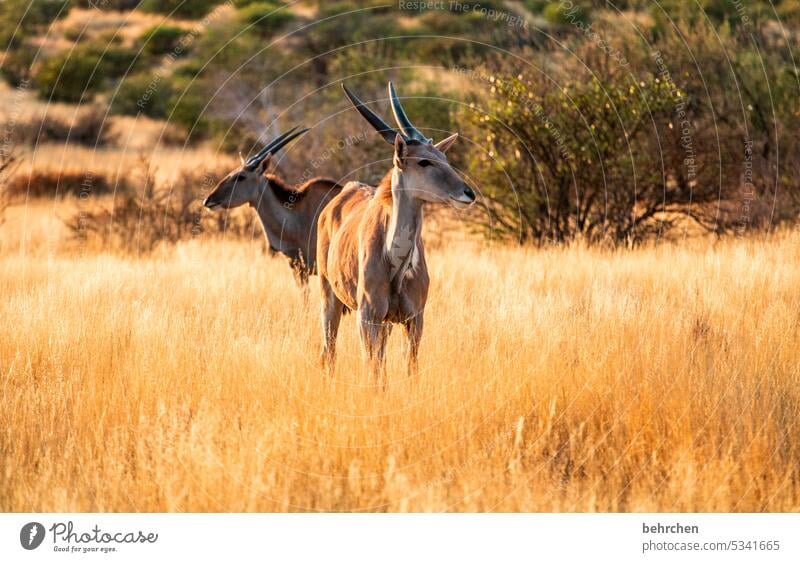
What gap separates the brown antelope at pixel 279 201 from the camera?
14391 millimetres

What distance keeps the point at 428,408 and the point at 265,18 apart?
36.5 metres

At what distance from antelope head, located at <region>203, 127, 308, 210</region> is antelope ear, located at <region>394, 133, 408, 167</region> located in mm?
6069

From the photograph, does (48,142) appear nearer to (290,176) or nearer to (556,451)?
(290,176)

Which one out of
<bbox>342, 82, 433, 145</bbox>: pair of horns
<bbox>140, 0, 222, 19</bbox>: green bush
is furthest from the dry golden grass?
<bbox>140, 0, 222, 19</bbox>: green bush

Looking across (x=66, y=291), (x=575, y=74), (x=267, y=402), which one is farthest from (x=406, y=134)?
(x=575, y=74)

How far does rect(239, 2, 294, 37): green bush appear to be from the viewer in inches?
1650

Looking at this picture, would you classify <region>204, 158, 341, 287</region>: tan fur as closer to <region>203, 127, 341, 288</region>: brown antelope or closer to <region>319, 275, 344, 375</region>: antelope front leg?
<region>203, 127, 341, 288</region>: brown antelope

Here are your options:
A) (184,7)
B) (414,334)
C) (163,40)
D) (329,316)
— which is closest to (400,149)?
(414,334)

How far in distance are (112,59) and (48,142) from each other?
34.3ft

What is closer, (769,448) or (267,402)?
(769,448)

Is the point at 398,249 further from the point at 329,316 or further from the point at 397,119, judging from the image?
the point at 329,316

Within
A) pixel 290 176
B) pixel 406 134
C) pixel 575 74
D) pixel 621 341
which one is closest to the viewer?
pixel 406 134

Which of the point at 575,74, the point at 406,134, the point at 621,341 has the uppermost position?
the point at 575,74

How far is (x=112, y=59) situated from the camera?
48375 millimetres
